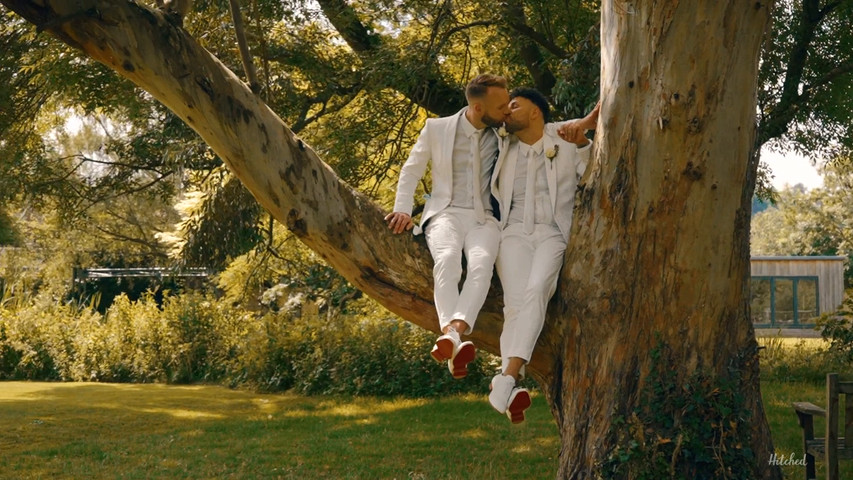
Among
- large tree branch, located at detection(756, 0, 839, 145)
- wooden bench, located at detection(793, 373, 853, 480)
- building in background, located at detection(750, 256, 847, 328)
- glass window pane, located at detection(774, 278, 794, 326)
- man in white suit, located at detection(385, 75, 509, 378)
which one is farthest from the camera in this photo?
glass window pane, located at detection(774, 278, 794, 326)

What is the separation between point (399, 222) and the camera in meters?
5.59

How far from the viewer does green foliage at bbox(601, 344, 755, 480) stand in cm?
501

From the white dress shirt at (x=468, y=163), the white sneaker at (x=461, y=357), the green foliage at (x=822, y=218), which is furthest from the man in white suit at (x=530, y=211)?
the green foliage at (x=822, y=218)

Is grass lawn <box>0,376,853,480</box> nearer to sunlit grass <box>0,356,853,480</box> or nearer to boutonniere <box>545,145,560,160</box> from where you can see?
sunlit grass <box>0,356,853,480</box>

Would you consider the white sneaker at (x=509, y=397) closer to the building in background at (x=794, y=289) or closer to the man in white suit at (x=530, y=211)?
the man in white suit at (x=530, y=211)

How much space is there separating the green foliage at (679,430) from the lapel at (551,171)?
3.42 feet

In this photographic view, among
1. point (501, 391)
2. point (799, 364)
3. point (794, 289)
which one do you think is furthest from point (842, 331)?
point (794, 289)

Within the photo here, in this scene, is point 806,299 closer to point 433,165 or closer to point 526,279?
point 433,165

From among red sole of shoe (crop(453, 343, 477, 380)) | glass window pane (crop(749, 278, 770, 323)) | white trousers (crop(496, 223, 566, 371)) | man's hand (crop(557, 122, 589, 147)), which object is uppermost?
glass window pane (crop(749, 278, 770, 323))

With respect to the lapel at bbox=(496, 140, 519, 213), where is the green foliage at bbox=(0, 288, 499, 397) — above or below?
below

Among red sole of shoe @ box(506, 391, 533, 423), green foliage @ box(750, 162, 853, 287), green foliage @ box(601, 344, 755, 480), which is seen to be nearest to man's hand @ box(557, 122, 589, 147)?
green foliage @ box(601, 344, 755, 480)

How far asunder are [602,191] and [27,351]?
15.3 meters

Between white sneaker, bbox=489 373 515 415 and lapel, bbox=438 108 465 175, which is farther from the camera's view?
lapel, bbox=438 108 465 175

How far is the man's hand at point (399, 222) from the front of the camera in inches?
220
